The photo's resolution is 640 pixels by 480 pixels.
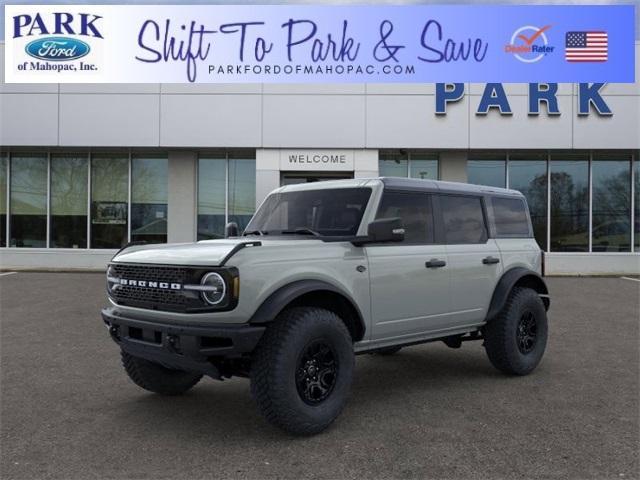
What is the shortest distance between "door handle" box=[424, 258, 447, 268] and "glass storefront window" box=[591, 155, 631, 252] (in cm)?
1397

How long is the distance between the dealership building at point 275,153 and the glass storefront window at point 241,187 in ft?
0.14

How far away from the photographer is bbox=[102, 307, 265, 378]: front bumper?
3734 mm

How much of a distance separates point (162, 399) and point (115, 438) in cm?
94

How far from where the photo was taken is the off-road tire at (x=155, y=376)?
4828 mm

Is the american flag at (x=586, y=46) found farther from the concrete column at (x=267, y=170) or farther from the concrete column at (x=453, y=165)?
Answer: the concrete column at (x=267, y=170)

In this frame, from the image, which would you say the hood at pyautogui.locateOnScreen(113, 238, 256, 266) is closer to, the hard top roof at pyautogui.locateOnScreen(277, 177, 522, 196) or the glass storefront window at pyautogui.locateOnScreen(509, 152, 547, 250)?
the hard top roof at pyautogui.locateOnScreen(277, 177, 522, 196)

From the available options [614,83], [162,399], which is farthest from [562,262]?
[162,399]

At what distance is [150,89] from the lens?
1599 centimetres

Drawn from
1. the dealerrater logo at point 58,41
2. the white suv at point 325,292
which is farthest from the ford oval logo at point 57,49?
the white suv at point 325,292

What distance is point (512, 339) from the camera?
5.66 meters

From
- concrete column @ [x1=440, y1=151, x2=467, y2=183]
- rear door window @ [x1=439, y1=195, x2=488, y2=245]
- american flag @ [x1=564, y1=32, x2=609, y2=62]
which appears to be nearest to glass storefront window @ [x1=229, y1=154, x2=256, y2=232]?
concrete column @ [x1=440, y1=151, x2=467, y2=183]

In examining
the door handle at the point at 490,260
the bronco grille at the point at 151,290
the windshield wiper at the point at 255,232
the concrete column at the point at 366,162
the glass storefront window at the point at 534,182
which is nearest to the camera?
the bronco grille at the point at 151,290

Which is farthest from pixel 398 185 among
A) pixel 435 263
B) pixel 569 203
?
pixel 569 203

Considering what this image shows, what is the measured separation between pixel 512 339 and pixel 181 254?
11.4 feet
